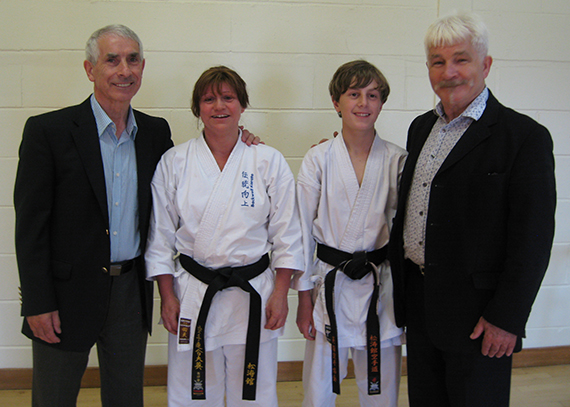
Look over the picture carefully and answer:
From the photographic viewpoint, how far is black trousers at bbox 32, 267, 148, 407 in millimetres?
1520

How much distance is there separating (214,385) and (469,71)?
148 cm

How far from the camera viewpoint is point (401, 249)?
156cm

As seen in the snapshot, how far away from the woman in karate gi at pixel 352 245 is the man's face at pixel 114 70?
2.43 ft

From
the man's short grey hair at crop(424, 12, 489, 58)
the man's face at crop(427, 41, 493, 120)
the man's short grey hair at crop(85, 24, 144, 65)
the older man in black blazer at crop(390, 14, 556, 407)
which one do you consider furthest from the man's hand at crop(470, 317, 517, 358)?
the man's short grey hair at crop(85, 24, 144, 65)

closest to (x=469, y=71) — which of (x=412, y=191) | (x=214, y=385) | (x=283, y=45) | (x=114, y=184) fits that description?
(x=412, y=191)

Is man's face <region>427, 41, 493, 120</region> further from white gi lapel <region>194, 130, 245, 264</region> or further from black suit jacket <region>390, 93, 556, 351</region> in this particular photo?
white gi lapel <region>194, 130, 245, 264</region>

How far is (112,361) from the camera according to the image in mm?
1637

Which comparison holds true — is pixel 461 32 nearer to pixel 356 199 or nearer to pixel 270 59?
pixel 356 199

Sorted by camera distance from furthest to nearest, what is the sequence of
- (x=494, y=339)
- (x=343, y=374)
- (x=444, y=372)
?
1. (x=343, y=374)
2. (x=444, y=372)
3. (x=494, y=339)

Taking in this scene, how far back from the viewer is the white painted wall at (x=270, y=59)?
2123mm

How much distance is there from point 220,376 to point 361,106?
1.19 metres

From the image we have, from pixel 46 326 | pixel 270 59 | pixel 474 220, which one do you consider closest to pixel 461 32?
pixel 474 220

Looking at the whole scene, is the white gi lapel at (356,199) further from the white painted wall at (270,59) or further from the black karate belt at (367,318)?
the white painted wall at (270,59)

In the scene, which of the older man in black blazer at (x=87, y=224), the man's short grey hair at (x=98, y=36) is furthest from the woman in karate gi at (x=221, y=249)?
the man's short grey hair at (x=98, y=36)
